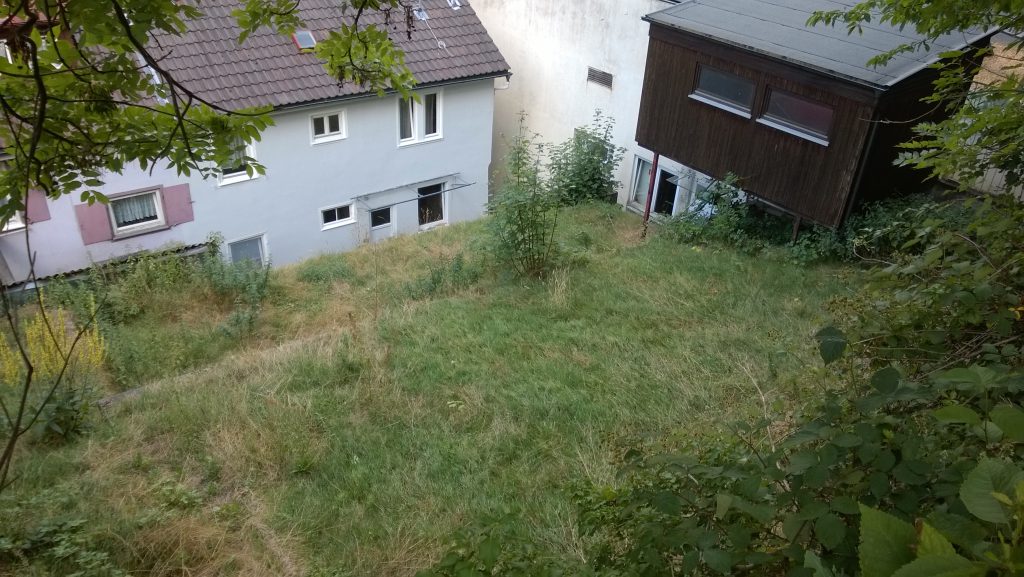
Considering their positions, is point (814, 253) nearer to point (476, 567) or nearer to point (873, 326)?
point (873, 326)

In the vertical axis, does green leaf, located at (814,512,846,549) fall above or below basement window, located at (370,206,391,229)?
above

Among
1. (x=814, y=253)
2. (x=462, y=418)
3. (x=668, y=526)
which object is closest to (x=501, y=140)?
(x=814, y=253)

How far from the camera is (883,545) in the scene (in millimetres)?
1113

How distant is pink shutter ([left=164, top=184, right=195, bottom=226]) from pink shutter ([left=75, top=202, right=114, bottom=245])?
1.01 metres

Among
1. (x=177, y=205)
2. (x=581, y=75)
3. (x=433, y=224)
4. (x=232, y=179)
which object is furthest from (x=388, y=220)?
(x=581, y=75)

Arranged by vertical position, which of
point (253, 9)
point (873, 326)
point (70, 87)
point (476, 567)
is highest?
point (253, 9)

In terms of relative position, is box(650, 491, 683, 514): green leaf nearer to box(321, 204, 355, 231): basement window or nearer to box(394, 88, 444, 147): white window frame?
box(321, 204, 355, 231): basement window

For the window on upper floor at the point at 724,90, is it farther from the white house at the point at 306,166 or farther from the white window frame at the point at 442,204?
the white window frame at the point at 442,204

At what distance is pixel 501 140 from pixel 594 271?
34.5 feet

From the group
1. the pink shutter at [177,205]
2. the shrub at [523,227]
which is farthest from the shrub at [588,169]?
the pink shutter at [177,205]

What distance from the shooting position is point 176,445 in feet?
17.3

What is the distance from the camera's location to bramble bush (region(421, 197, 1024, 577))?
1.20 meters

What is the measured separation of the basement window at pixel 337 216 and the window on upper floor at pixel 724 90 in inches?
323

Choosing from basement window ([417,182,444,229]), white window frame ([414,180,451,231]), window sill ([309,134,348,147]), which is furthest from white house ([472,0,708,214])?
window sill ([309,134,348,147])
